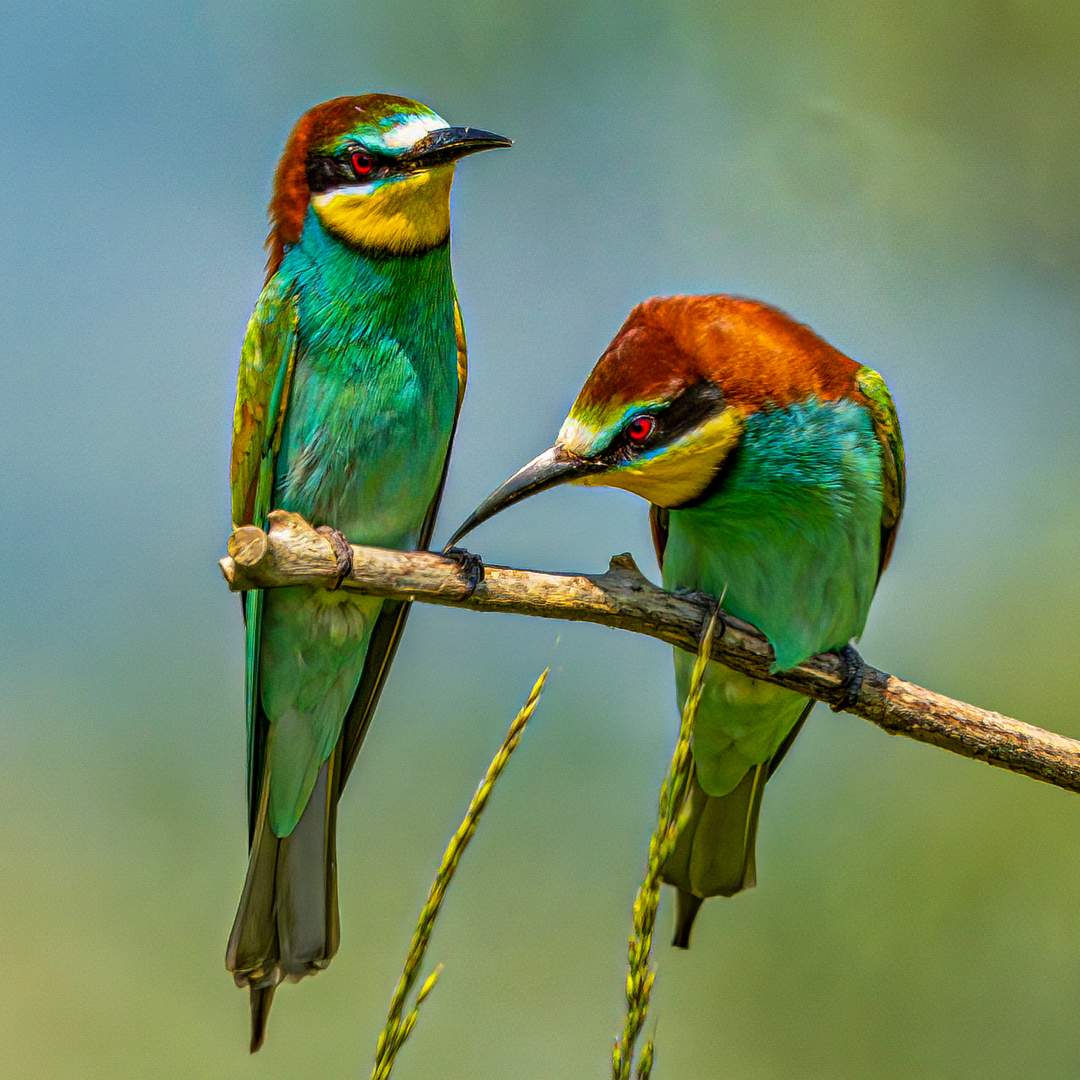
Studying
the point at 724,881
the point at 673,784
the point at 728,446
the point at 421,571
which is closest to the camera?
the point at 673,784

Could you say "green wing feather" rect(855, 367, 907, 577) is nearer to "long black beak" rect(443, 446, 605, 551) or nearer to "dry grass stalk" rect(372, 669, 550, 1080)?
"long black beak" rect(443, 446, 605, 551)

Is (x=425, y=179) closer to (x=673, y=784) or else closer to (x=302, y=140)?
(x=302, y=140)

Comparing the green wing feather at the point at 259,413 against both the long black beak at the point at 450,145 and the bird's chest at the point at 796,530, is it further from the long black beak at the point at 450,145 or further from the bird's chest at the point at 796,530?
the bird's chest at the point at 796,530

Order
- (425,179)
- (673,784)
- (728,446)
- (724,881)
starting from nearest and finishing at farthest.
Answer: (673,784), (728,446), (425,179), (724,881)

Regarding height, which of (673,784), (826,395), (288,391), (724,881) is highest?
(826,395)

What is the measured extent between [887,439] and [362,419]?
1.01m

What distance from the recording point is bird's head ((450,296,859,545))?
6.44 feet

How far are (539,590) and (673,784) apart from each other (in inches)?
34.0

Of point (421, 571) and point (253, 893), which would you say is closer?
point (421, 571)

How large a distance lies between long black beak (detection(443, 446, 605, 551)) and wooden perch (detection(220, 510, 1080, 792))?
0.53 feet

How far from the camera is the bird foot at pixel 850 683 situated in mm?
2150

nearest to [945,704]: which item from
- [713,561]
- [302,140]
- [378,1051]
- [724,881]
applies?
[713,561]

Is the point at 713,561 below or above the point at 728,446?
below

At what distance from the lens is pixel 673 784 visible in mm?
1008
